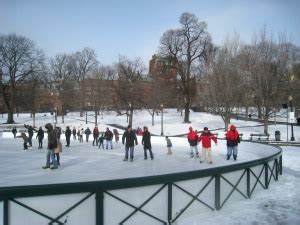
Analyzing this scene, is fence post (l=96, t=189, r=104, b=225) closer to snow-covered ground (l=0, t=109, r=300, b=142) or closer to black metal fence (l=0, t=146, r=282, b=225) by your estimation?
black metal fence (l=0, t=146, r=282, b=225)

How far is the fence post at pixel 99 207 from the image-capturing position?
691 centimetres

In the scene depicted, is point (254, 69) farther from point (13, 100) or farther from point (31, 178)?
point (13, 100)

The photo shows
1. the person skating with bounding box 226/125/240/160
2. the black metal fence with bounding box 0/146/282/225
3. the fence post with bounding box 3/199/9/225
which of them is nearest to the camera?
the fence post with bounding box 3/199/9/225

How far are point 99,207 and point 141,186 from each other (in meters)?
0.93

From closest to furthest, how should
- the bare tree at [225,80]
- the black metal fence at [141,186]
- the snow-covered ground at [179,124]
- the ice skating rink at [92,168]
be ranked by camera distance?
the black metal fence at [141,186] < the ice skating rink at [92,168] < the bare tree at [225,80] < the snow-covered ground at [179,124]

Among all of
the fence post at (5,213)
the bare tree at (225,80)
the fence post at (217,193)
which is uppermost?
the bare tree at (225,80)

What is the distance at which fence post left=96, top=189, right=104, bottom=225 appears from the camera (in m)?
6.91

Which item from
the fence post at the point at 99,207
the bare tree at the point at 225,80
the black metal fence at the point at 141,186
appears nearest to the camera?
the black metal fence at the point at 141,186

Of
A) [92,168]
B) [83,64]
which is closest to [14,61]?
[83,64]

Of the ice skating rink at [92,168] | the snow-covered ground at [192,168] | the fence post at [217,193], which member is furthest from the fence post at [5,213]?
the ice skating rink at [92,168]

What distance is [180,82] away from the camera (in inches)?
2122

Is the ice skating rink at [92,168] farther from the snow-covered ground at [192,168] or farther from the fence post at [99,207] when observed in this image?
the fence post at [99,207]

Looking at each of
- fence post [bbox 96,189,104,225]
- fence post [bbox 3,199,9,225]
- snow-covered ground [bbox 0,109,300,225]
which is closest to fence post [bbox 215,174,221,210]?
snow-covered ground [bbox 0,109,300,225]

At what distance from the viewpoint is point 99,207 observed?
6.94 metres
